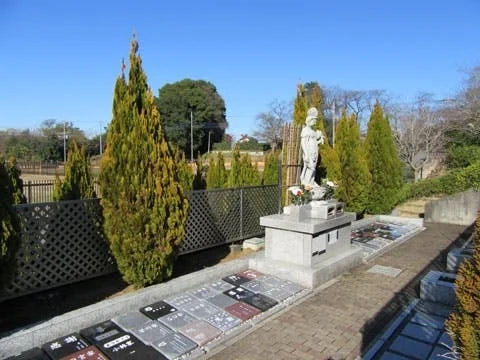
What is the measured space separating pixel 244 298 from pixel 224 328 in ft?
3.05

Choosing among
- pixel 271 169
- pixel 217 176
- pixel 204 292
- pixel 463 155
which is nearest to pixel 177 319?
pixel 204 292

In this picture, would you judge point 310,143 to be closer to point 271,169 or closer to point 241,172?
point 241,172

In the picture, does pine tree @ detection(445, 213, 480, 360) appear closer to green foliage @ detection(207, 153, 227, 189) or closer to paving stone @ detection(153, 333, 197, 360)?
paving stone @ detection(153, 333, 197, 360)

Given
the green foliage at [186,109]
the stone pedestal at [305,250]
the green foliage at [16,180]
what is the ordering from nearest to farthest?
the stone pedestal at [305,250], the green foliage at [16,180], the green foliage at [186,109]

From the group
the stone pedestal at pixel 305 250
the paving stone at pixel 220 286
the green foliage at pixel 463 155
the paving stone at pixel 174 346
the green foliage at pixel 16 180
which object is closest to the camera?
the paving stone at pixel 174 346

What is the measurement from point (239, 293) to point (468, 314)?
3.45 meters

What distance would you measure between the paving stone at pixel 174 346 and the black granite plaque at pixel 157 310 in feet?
1.83

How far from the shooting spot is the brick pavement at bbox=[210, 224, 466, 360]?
13.3 ft

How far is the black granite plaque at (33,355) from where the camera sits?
12.1 ft

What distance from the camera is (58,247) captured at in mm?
5184

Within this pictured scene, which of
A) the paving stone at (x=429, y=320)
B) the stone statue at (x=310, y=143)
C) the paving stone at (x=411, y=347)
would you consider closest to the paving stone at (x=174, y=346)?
the paving stone at (x=411, y=347)

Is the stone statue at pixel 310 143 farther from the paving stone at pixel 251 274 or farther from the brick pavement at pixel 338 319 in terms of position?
the paving stone at pixel 251 274

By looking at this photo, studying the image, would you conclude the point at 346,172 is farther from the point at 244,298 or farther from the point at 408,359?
the point at 408,359

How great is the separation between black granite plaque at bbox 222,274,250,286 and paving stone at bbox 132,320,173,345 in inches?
67.2
